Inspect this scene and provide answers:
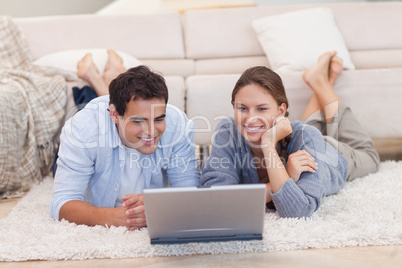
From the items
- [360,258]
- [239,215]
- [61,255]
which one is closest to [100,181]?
[61,255]

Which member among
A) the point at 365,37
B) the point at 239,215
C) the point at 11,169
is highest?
the point at 365,37

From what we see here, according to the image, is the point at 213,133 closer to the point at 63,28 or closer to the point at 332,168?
the point at 332,168

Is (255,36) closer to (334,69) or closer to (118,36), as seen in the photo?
(334,69)

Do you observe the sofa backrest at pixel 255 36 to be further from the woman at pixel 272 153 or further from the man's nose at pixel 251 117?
the man's nose at pixel 251 117

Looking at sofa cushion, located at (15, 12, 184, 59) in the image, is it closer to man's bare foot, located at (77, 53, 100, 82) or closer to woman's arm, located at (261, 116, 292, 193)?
man's bare foot, located at (77, 53, 100, 82)

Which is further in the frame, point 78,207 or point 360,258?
point 78,207

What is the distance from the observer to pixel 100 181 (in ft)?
4.00

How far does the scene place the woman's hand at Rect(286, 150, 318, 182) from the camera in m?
1.15

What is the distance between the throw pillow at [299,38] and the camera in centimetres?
186

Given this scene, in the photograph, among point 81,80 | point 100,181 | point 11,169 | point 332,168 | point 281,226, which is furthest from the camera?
point 81,80

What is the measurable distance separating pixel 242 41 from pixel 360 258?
4.32 feet

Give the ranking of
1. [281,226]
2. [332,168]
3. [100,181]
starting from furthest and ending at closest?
[332,168]
[100,181]
[281,226]

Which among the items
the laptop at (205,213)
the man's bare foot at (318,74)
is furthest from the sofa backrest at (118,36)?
the laptop at (205,213)

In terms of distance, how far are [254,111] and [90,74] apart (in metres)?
0.83
